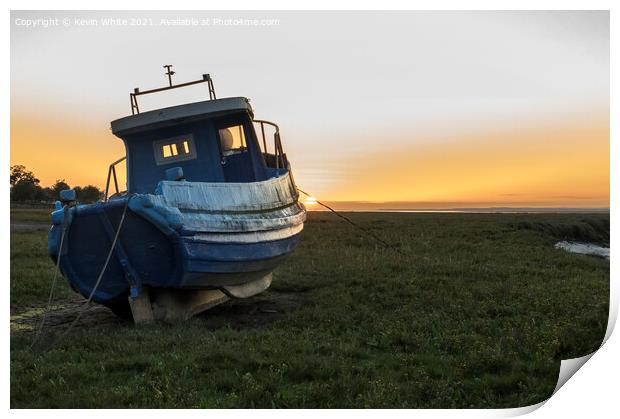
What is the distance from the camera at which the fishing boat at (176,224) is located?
33.5 feet

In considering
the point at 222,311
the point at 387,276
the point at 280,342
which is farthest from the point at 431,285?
the point at 280,342

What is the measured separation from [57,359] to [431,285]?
877cm

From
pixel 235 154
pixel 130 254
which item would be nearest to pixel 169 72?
pixel 235 154

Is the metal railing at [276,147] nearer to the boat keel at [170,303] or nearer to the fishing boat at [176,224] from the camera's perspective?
the fishing boat at [176,224]

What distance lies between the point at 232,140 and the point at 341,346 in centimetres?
663

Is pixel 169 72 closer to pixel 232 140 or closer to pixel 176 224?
pixel 232 140

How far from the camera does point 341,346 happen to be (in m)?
9.16

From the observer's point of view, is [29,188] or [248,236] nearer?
[29,188]

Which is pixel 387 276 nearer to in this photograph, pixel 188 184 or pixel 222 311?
pixel 222 311

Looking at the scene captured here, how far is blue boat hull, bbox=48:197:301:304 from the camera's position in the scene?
33.3 feet

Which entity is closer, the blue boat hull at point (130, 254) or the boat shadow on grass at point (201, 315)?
the blue boat hull at point (130, 254)

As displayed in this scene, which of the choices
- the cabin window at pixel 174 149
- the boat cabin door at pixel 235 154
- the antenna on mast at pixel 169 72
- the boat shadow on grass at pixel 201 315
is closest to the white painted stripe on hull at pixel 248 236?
the boat shadow on grass at pixel 201 315

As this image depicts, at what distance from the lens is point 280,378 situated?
7.83 metres

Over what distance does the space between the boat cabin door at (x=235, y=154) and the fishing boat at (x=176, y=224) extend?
33 millimetres
